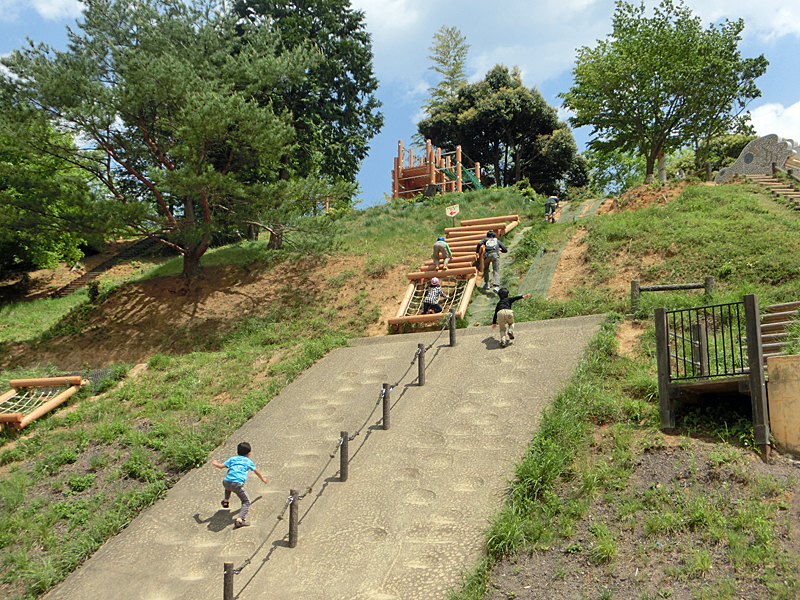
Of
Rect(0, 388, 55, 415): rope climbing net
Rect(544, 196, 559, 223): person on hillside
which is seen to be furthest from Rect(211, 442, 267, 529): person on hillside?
Rect(544, 196, 559, 223): person on hillside

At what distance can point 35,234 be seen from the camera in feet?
63.1

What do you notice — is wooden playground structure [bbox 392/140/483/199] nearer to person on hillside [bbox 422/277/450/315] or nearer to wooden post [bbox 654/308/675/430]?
person on hillside [bbox 422/277/450/315]

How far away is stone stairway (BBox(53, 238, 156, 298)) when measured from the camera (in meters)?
29.2

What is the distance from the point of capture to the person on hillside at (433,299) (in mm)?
15789

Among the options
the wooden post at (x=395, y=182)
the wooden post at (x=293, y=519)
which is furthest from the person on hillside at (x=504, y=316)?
the wooden post at (x=395, y=182)

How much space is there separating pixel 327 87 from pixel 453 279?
15.6 metres

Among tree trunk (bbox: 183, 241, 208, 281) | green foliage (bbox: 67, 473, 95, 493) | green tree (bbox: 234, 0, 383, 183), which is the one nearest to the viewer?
green foliage (bbox: 67, 473, 95, 493)

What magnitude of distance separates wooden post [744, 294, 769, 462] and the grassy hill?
314 millimetres

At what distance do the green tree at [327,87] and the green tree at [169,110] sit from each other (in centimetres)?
465

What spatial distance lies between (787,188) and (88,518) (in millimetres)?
25125

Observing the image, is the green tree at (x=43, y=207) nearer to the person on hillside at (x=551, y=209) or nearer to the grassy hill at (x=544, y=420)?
the grassy hill at (x=544, y=420)

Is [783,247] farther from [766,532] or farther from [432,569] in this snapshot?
[432,569]

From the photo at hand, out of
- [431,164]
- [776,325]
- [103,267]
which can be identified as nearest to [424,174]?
[431,164]

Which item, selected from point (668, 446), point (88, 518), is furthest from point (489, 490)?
point (88, 518)
